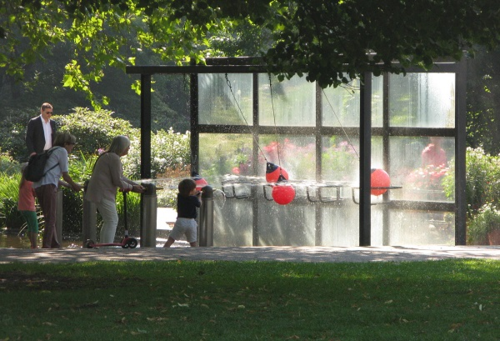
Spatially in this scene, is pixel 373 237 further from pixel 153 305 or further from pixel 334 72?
pixel 153 305

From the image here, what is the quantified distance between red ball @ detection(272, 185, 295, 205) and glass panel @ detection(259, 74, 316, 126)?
1.52 m

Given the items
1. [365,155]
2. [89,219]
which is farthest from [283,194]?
[89,219]

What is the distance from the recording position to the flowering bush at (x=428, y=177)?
648 inches

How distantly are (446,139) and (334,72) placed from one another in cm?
702

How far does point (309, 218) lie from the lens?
17.3 meters

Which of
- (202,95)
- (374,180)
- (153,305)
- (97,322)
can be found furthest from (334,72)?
(202,95)

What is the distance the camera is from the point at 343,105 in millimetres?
17375

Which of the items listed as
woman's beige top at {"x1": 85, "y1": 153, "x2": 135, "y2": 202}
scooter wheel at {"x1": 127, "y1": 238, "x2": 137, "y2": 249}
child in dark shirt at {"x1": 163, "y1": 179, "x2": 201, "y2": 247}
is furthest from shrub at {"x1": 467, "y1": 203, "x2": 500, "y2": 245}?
woman's beige top at {"x1": 85, "y1": 153, "x2": 135, "y2": 202}

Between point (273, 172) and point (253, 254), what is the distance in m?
4.90

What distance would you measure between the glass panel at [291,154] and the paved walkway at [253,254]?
175 inches

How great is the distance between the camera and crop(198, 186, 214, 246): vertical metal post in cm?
1442

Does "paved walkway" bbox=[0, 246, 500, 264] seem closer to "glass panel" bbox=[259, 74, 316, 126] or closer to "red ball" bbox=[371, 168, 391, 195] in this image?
"red ball" bbox=[371, 168, 391, 195]

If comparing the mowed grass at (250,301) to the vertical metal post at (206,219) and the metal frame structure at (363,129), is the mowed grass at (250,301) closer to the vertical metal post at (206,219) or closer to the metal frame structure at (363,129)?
the metal frame structure at (363,129)

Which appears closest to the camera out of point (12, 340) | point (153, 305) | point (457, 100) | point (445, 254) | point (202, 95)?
point (12, 340)
